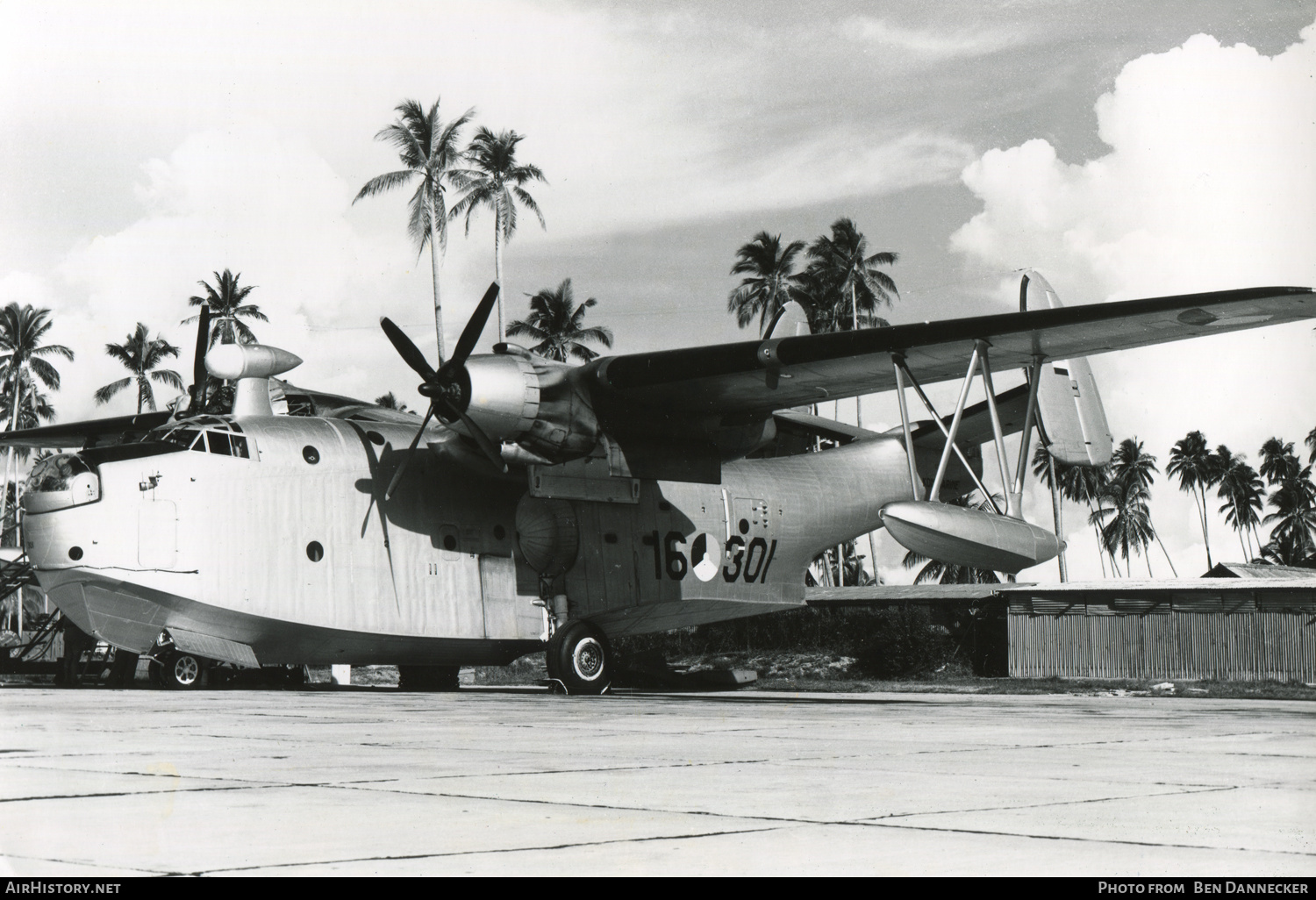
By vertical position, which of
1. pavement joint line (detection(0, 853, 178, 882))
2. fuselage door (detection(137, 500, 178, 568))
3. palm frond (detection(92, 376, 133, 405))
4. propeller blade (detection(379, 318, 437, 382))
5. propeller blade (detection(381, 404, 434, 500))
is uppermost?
palm frond (detection(92, 376, 133, 405))

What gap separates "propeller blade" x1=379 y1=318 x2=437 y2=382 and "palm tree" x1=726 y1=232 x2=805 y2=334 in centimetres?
4611

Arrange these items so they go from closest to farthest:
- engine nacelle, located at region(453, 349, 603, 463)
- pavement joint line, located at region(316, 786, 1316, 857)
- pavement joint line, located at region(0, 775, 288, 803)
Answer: pavement joint line, located at region(316, 786, 1316, 857)
pavement joint line, located at region(0, 775, 288, 803)
engine nacelle, located at region(453, 349, 603, 463)

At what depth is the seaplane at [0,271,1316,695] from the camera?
18.0 m

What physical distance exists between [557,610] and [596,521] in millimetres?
1500

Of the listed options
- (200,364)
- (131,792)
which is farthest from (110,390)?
(131,792)

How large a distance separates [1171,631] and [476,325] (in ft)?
62.9

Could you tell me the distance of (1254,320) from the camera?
1758 centimetres

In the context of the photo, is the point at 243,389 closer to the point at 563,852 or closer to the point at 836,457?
the point at 836,457

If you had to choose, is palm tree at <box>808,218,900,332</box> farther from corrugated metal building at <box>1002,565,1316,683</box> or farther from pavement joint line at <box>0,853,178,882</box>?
pavement joint line at <box>0,853,178,882</box>

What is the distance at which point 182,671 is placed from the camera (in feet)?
73.9

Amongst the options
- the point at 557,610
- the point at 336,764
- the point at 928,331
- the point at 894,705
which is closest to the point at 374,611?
the point at 557,610

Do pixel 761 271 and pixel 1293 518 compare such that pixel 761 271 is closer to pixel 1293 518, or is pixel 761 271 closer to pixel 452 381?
pixel 452 381

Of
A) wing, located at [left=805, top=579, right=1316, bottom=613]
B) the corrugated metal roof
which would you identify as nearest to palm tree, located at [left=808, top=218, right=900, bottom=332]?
the corrugated metal roof

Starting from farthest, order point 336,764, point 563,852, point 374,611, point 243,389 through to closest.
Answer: point 243,389 → point 374,611 → point 336,764 → point 563,852
